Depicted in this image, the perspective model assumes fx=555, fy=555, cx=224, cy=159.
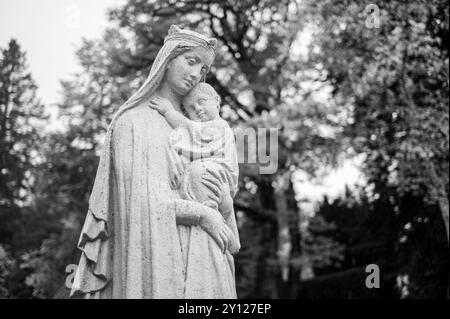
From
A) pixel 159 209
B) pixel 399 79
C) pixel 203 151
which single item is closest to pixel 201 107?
pixel 203 151

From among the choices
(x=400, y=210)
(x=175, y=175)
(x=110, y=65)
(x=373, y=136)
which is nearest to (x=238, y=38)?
(x=110, y=65)

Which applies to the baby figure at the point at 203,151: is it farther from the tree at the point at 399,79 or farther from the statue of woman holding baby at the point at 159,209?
the tree at the point at 399,79

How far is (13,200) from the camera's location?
98.5ft

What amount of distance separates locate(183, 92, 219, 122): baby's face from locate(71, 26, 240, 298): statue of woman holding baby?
3.6 inches

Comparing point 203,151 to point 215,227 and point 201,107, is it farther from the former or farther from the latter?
point 215,227

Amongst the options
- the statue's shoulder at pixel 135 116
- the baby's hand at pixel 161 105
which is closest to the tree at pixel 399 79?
the baby's hand at pixel 161 105

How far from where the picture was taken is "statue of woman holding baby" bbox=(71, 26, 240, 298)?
3855 mm

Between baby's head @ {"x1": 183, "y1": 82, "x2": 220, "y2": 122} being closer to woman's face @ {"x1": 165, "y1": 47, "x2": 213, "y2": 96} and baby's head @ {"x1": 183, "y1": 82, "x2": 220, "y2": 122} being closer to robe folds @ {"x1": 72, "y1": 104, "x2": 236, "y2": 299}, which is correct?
woman's face @ {"x1": 165, "y1": 47, "x2": 213, "y2": 96}

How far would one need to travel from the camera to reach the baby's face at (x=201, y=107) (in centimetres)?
473

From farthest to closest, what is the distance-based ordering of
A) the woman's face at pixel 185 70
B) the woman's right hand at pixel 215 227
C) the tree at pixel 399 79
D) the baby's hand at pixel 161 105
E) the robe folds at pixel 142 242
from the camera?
the tree at pixel 399 79 → the woman's face at pixel 185 70 → the baby's hand at pixel 161 105 → the woman's right hand at pixel 215 227 → the robe folds at pixel 142 242

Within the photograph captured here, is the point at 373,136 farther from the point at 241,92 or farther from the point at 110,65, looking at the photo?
the point at 110,65

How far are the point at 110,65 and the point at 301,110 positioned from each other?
749cm

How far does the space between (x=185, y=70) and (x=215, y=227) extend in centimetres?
140
